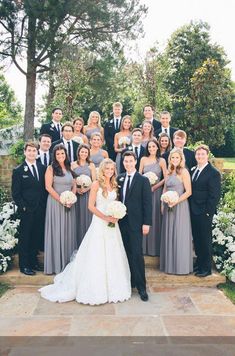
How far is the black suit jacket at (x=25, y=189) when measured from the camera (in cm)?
609

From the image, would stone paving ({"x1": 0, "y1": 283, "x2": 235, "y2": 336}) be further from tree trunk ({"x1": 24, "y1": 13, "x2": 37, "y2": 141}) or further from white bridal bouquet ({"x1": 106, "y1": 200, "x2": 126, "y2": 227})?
tree trunk ({"x1": 24, "y1": 13, "x2": 37, "y2": 141})

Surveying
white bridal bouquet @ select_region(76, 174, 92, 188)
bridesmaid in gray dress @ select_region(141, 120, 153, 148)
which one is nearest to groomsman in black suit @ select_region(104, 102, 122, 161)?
bridesmaid in gray dress @ select_region(141, 120, 153, 148)

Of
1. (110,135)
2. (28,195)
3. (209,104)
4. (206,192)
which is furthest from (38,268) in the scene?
(209,104)

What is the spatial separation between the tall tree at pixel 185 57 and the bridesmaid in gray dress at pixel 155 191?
16693 mm

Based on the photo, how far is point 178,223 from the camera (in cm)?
A: 625

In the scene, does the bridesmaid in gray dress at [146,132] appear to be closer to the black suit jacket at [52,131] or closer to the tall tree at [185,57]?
the black suit jacket at [52,131]

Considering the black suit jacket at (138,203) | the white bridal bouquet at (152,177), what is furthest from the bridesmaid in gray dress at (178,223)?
the black suit jacket at (138,203)

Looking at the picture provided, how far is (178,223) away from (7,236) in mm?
2745

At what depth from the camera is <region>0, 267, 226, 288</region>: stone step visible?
6.22 m

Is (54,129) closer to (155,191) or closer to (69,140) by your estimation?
(69,140)

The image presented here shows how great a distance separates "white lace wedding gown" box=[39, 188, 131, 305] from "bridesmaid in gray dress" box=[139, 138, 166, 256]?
3.94ft

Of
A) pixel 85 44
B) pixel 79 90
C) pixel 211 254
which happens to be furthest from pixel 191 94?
pixel 211 254
